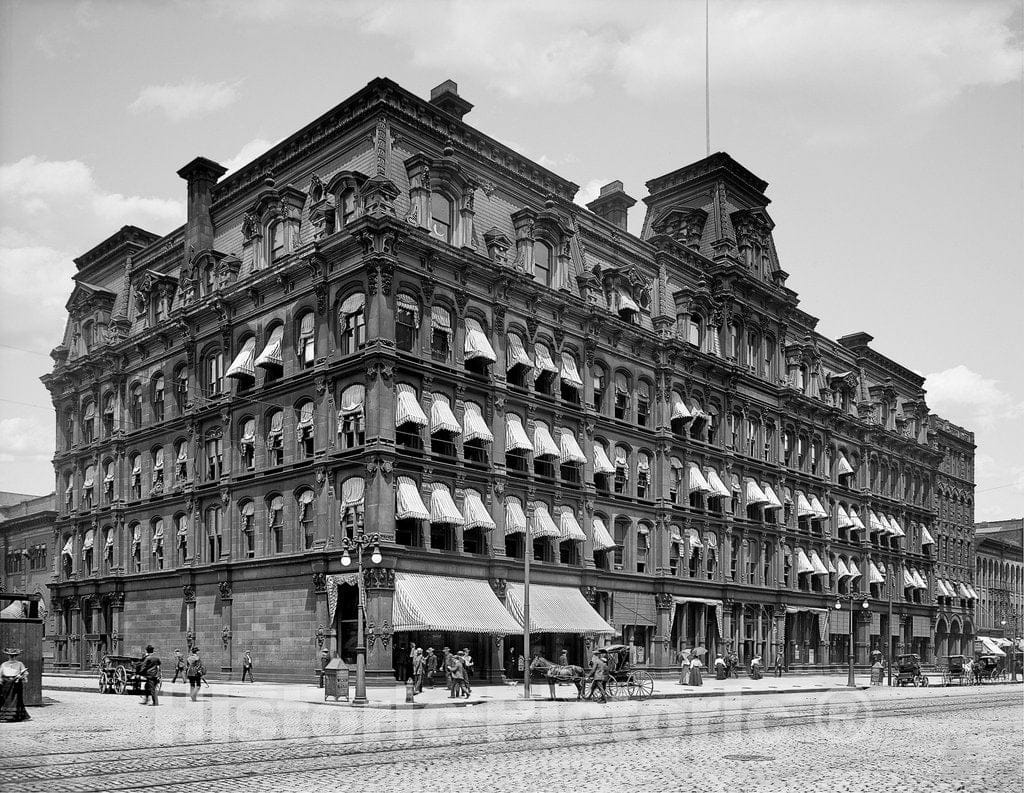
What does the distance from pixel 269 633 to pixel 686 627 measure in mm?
21851

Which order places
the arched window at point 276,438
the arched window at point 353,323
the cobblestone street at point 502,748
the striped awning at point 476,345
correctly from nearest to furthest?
the cobblestone street at point 502,748 → the arched window at point 353,323 → the striped awning at point 476,345 → the arched window at point 276,438

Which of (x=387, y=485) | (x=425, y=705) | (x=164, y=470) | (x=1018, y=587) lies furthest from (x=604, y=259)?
(x=1018, y=587)

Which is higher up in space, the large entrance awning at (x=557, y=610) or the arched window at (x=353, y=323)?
the arched window at (x=353, y=323)

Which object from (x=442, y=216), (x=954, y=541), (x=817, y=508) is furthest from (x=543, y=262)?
(x=954, y=541)

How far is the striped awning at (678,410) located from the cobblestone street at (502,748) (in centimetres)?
2575

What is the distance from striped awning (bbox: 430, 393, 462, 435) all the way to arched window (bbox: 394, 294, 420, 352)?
2.22m

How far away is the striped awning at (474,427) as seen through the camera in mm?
44281

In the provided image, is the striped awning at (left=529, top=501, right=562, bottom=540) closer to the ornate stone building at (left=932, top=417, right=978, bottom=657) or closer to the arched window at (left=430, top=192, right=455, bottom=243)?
the arched window at (left=430, top=192, right=455, bottom=243)

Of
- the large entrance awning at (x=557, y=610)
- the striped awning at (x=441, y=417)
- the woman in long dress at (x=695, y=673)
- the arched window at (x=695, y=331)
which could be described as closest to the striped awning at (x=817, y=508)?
the arched window at (x=695, y=331)

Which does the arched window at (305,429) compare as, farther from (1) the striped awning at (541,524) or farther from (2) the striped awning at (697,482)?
(2) the striped awning at (697,482)

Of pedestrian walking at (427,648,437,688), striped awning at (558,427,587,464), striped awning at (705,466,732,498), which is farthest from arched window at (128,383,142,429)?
striped awning at (705,466,732,498)

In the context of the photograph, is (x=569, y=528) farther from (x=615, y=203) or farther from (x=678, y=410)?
(x=615, y=203)

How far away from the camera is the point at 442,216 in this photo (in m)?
45.8

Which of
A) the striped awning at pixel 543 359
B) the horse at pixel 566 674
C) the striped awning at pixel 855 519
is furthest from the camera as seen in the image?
the striped awning at pixel 855 519
